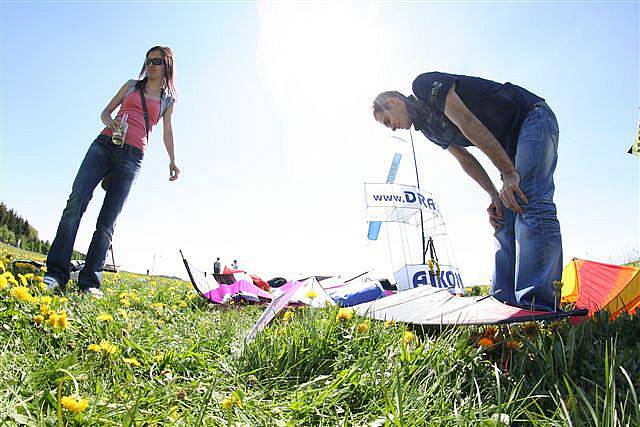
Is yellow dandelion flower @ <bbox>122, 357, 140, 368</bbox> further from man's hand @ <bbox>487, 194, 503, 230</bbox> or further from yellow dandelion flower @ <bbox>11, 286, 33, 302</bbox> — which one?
man's hand @ <bbox>487, 194, 503, 230</bbox>

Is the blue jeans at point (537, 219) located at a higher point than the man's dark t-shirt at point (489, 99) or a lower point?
lower

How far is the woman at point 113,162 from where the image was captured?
259 cm

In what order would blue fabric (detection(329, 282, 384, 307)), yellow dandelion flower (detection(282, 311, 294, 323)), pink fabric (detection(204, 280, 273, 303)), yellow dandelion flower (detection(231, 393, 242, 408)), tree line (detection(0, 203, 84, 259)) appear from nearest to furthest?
yellow dandelion flower (detection(231, 393, 242, 408)), yellow dandelion flower (detection(282, 311, 294, 323)), blue fabric (detection(329, 282, 384, 307)), pink fabric (detection(204, 280, 273, 303)), tree line (detection(0, 203, 84, 259))

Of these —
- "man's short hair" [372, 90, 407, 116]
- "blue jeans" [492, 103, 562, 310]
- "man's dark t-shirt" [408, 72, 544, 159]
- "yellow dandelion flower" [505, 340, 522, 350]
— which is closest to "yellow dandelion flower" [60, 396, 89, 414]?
"yellow dandelion flower" [505, 340, 522, 350]

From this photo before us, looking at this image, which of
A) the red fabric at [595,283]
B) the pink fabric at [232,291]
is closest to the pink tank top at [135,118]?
the pink fabric at [232,291]

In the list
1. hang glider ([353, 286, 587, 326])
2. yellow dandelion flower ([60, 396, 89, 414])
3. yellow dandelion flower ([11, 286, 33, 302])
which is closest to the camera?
yellow dandelion flower ([60, 396, 89, 414])

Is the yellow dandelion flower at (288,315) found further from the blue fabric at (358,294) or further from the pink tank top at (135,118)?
the pink tank top at (135,118)

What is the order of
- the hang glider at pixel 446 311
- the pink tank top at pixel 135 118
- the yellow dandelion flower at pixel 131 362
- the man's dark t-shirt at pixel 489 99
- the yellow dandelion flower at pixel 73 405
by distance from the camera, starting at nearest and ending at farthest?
the yellow dandelion flower at pixel 73 405
the yellow dandelion flower at pixel 131 362
the hang glider at pixel 446 311
the man's dark t-shirt at pixel 489 99
the pink tank top at pixel 135 118

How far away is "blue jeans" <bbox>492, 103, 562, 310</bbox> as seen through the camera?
5.20ft

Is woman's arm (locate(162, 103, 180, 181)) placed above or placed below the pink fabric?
above

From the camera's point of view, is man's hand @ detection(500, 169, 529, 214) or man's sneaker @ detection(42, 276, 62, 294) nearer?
man's hand @ detection(500, 169, 529, 214)

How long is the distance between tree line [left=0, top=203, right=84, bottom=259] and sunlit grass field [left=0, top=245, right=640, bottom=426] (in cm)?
2725

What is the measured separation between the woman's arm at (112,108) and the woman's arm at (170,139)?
0.35m

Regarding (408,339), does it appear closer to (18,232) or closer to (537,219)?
(537,219)
